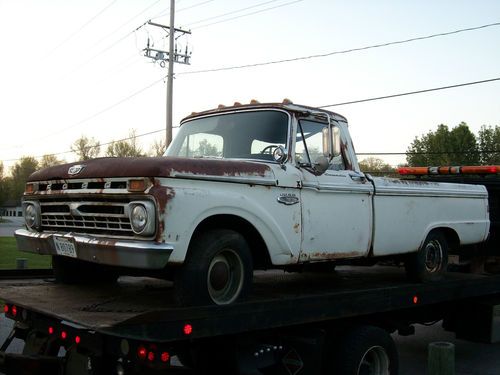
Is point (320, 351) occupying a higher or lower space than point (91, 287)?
lower

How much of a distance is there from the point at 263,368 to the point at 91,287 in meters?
1.72

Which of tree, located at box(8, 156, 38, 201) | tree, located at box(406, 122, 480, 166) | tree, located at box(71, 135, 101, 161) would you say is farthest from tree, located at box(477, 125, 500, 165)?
tree, located at box(8, 156, 38, 201)

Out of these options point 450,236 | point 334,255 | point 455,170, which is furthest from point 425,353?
point 334,255

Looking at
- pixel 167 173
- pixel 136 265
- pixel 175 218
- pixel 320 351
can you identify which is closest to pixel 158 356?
pixel 136 265

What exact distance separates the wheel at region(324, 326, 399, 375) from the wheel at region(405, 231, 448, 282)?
44.4 inches

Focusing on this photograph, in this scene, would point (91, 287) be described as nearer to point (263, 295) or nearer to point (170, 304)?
point (170, 304)

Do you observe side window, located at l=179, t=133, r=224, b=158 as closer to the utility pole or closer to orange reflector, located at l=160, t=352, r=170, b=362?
orange reflector, located at l=160, t=352, r=170, b=362

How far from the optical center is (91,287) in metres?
4.98

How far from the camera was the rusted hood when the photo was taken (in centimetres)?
374

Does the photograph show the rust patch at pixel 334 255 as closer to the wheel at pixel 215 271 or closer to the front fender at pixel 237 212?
the front fender at pixel 237 212

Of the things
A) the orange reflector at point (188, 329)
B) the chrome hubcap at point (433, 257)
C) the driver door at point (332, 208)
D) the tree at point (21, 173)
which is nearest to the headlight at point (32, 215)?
the orange reflector at point (188, 329)

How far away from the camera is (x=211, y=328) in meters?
3.60

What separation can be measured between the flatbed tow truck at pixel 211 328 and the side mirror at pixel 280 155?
108cm

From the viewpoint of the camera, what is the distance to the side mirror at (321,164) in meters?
4.74
